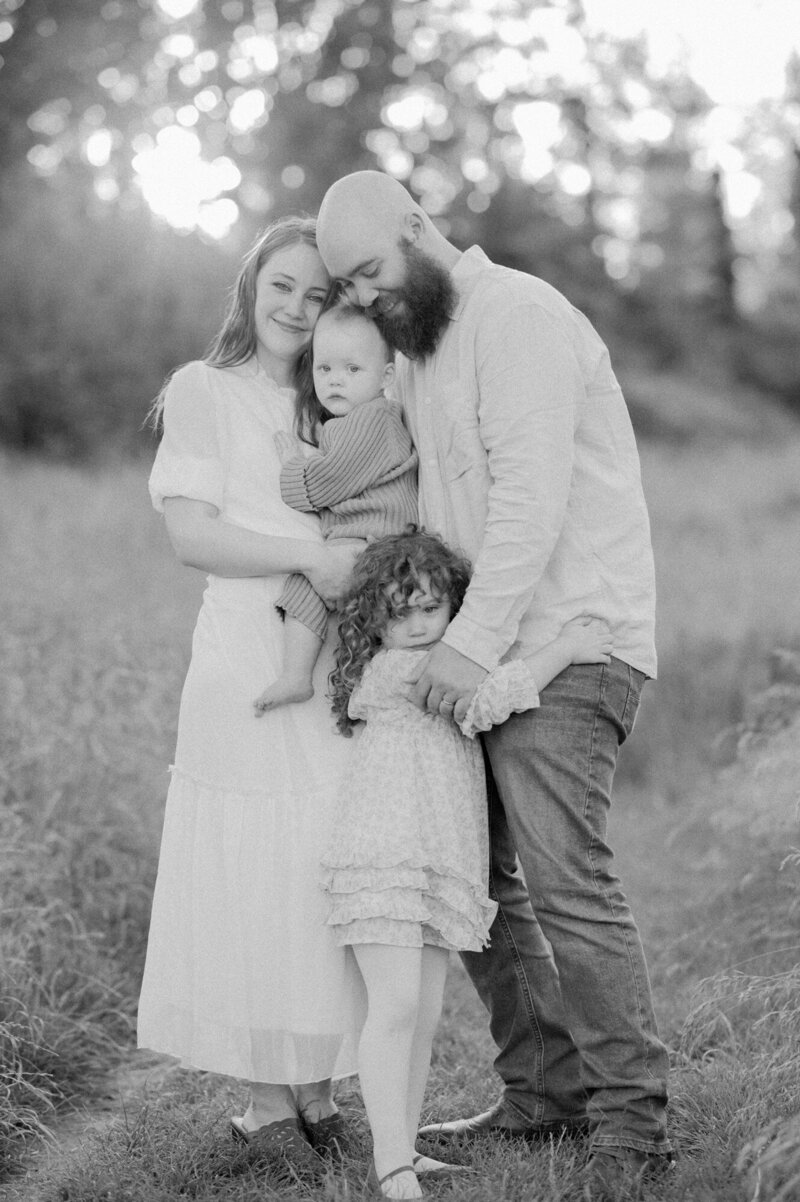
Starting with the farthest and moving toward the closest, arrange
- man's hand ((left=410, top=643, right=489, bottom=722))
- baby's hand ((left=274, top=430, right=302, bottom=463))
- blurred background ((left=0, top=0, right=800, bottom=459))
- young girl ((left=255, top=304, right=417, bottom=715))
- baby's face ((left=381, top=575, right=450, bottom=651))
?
1. blurred background ((left=0, top=0, right=800, bottom=459))
2. baby's hand ((left=274, top=430, right=302, bottom=463))
3. young girl ((left=255, top=304, right=417, bottom=715))
4. baby's face ((left=381, top=575, right=450, bottom=651))
5. man's hand ((left=410, top=643, right=489, bottom=722))

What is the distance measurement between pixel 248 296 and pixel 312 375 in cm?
28

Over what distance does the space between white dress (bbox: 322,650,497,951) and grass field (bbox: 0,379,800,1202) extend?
564 millimetres

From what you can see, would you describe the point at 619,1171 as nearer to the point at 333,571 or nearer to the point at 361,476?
the point at 333,571

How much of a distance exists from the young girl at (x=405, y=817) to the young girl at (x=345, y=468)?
112mm

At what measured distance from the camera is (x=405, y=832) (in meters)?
3.07

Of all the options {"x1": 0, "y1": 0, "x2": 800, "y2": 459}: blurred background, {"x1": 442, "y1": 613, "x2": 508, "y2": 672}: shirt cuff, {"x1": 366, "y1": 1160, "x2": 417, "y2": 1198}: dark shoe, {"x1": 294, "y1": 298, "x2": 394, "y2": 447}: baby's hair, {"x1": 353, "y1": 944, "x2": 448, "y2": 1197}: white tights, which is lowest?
{"x1": 366, "y1": 1160, "x2": 417, "y2": 1198}: dark shoe

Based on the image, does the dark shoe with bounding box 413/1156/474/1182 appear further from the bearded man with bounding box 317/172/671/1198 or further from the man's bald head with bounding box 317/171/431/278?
the man's bald head with bounding box 317/171/431/278

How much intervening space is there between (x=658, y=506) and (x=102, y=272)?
811 centimetres

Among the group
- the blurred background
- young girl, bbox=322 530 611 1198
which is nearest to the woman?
young girl, bbox=322 530 611 1198

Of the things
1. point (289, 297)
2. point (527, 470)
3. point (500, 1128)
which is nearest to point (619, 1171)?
point (500, 1128)

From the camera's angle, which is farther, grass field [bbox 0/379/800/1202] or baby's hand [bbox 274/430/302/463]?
baby's hand [bbox 274/430/302/463]

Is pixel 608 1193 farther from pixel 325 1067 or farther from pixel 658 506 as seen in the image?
pixel 658 506

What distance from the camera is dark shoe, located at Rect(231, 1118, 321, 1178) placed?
10.6 feet

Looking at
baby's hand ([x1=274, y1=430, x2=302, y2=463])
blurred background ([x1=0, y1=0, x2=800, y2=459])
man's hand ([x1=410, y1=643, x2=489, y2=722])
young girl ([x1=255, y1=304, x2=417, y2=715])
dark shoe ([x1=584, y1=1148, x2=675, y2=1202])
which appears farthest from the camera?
blurred background ([x1=0, y1=0, x2=800, y2=459])
